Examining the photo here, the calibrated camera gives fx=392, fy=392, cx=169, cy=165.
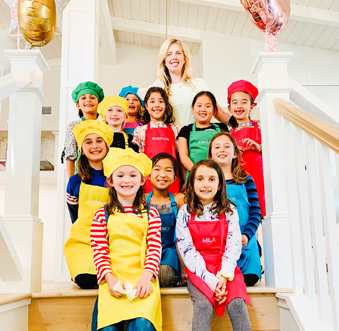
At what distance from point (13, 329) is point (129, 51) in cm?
556

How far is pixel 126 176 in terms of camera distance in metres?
1.61

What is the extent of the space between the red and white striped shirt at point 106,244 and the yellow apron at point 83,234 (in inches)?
8.3

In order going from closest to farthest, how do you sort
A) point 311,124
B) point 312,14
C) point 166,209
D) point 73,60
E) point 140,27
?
point 311,124
point 166,209
point 73,60
point 312,14
point 140,27

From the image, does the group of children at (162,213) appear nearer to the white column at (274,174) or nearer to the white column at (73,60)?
the white column at (274,174)

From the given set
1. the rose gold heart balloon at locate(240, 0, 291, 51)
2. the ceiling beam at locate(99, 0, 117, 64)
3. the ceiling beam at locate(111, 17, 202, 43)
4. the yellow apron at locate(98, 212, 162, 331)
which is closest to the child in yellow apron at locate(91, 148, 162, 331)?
the yellow apron at locate(98, 212, 162, 331)

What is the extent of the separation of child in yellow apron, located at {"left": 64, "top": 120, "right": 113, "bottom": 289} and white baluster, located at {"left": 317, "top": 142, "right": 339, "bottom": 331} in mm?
955

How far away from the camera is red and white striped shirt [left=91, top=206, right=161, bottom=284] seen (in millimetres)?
1444

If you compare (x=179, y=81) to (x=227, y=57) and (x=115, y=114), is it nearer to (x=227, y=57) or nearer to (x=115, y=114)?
(x=115, y=114)

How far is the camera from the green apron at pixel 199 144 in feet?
6.83

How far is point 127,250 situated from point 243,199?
61 cm

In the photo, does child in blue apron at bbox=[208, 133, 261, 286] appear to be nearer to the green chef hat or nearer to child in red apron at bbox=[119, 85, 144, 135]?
child in red apron at bbox=[119, 85, 144, 135]

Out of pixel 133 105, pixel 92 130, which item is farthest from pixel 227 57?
pixel 92 130

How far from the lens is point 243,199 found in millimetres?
1810

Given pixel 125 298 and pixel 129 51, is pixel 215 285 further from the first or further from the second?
pixel 129 51
